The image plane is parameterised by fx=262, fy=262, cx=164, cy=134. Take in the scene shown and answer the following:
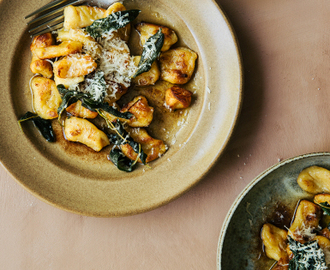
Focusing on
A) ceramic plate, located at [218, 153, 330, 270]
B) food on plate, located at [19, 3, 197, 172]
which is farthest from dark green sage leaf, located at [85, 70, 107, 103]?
ceramic plate, located at [218, 153, 330, 270]

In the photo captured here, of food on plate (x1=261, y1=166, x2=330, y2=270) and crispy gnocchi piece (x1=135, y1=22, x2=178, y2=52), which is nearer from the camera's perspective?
food on plate (x1=261, y1=166, x2=330, y2=270)

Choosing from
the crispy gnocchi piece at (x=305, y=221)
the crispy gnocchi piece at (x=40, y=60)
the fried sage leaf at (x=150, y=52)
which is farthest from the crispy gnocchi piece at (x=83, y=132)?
the crispy gnocchi piece at (x=305, y=221)

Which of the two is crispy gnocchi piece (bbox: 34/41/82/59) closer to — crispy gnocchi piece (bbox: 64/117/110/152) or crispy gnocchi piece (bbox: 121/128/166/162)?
crispy gnocchi piece (bbox: 64/117/110/152)

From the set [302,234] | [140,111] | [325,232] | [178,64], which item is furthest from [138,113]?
[325,232]

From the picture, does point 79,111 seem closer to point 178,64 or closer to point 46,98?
point 46,98

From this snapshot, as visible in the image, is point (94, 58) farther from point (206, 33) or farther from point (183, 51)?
point (206, 33)

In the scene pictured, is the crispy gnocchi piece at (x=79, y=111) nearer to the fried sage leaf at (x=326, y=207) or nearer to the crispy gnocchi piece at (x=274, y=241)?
the crispy gnocchi piece at (x=274, y=241)
